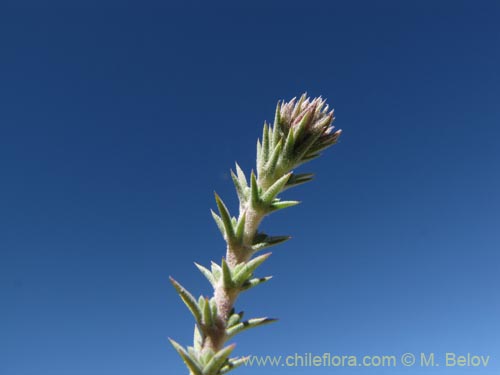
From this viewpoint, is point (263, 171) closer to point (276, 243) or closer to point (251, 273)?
point (276, 243)

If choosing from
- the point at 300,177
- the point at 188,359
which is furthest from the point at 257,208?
the point at 188,359

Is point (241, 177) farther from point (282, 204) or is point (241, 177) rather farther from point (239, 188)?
point (282, 204)

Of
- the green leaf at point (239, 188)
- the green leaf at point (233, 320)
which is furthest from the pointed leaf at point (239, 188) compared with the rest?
the green leaf at point (233, 320)

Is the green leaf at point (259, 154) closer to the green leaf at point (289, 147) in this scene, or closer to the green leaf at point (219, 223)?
the green leaf at point (289, 147)

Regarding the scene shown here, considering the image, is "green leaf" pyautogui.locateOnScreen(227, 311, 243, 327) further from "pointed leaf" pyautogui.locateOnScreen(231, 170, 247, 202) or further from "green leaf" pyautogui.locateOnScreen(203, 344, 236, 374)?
"pointed leaf" pyautogui.locateOnScreen(231, 170, 247, 202)

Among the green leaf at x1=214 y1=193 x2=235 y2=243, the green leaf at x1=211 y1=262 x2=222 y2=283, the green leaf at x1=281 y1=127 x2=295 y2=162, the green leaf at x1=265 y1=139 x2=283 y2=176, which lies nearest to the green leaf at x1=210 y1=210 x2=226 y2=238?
the green leaf at x1=214 y1=193 x2=235 y2=243

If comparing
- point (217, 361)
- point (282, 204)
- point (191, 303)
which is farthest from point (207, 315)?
point (282, 204)
